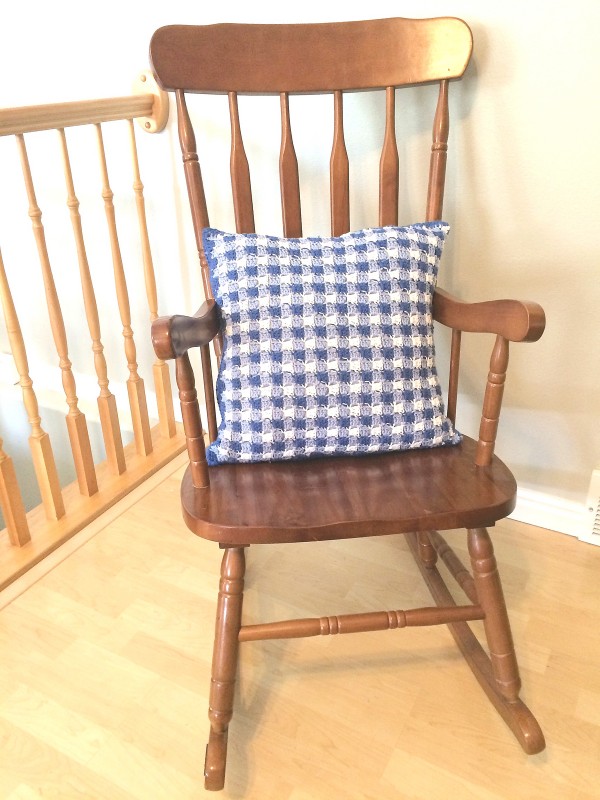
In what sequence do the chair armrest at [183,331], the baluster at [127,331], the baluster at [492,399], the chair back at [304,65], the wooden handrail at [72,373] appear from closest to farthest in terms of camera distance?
the chair armrest at [183,331], the baluster at [492,399], the chair back at [304,65], the wooden handrail at [72,373], the baluster at [127,331]

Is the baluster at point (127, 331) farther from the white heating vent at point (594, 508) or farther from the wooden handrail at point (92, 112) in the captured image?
the white heating vent at point (594, 508)

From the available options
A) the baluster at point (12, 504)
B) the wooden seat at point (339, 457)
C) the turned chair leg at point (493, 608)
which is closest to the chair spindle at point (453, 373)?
the wooden seat at point (339, 457)

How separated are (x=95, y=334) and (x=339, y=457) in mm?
758

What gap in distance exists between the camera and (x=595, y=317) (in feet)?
3.99

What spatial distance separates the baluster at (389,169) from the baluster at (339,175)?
2.5 inches

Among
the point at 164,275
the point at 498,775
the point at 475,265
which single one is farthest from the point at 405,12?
the point at 498,775

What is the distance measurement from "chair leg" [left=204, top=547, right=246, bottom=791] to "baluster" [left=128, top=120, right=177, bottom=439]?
0.76m

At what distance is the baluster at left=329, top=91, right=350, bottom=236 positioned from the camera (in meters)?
1.12

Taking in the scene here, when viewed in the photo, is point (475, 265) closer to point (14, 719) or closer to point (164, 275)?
point (164, 275)

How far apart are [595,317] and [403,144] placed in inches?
19.3

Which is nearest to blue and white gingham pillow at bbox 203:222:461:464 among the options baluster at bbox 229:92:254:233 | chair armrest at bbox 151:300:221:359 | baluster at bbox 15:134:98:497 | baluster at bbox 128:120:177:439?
chair armrest at bbox 151:300:221:359

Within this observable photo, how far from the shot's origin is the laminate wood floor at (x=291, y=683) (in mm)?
958

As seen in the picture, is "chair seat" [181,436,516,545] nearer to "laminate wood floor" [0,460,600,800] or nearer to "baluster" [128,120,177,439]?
"laminate wood floor" [0,460,600,800]

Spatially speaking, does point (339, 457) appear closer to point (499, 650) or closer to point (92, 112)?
point (499, 650)
